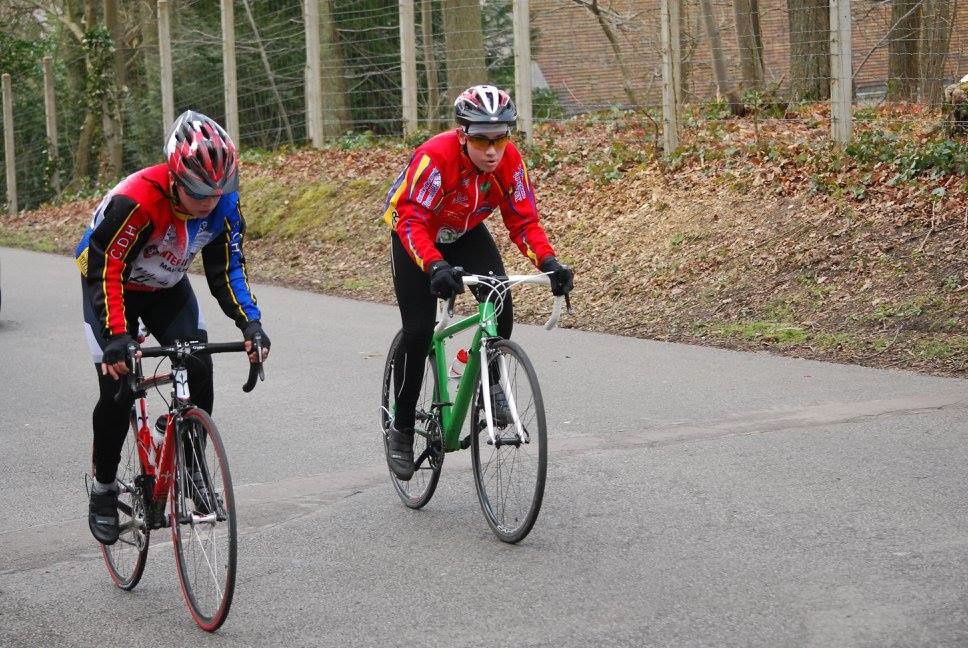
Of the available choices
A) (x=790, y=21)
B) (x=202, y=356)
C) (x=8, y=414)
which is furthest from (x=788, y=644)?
(x=790, y=21)

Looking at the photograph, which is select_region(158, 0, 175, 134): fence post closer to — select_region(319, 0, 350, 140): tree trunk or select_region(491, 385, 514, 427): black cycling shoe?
select_region(319, 0, 350, 140): tree trunk

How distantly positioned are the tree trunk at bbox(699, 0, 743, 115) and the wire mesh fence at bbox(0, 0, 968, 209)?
0.07 feet

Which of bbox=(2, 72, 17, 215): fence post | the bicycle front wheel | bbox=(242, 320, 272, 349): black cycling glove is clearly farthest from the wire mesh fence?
the bicycle front wheel

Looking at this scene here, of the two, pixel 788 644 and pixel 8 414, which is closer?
pixel 788 644

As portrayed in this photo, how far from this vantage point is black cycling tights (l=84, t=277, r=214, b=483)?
5.25 metres

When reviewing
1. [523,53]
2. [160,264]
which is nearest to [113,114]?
[523,53]

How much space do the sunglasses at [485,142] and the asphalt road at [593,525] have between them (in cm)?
174

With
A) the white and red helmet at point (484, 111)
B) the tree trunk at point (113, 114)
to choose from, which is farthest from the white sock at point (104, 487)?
the tree trunk at point (113, 114)

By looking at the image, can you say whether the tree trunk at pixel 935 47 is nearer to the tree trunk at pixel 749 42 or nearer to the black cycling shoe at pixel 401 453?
the tree trunk at pixel 749 42

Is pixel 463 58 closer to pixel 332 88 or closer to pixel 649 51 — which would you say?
pixel 332 88

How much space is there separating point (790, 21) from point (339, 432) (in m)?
10.2

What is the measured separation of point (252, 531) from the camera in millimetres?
6168

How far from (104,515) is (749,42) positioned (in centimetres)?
1286

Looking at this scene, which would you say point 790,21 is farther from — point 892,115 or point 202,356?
point 202,356
